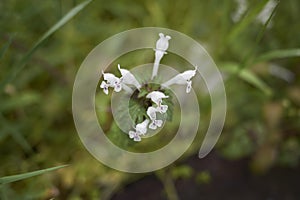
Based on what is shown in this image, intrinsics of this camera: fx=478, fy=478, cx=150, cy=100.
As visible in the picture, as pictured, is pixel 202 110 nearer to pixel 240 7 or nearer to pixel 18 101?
pixel 240 7

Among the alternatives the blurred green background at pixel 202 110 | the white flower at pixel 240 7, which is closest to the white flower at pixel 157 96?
the blurred green background at pixel 202 110

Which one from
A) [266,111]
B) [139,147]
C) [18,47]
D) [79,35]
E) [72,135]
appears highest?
[79,35]

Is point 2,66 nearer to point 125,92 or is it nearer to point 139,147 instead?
point 139,147

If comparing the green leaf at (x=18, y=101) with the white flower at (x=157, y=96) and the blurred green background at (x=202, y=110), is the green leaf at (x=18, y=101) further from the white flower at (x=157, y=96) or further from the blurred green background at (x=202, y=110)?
the white flower at (x=157, y=96)

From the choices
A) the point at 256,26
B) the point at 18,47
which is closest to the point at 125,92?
the point at 18,47

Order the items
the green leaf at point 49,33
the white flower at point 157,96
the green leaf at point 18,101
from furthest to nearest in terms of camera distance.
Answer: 1. the green leaf at point 18,101
2. the green leaf at point 49,33
3. the white flower at point 157,96

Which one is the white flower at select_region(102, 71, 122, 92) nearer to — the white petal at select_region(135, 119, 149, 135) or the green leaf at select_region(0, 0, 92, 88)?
the white petal at select_region(135, 119, 149, 135)
